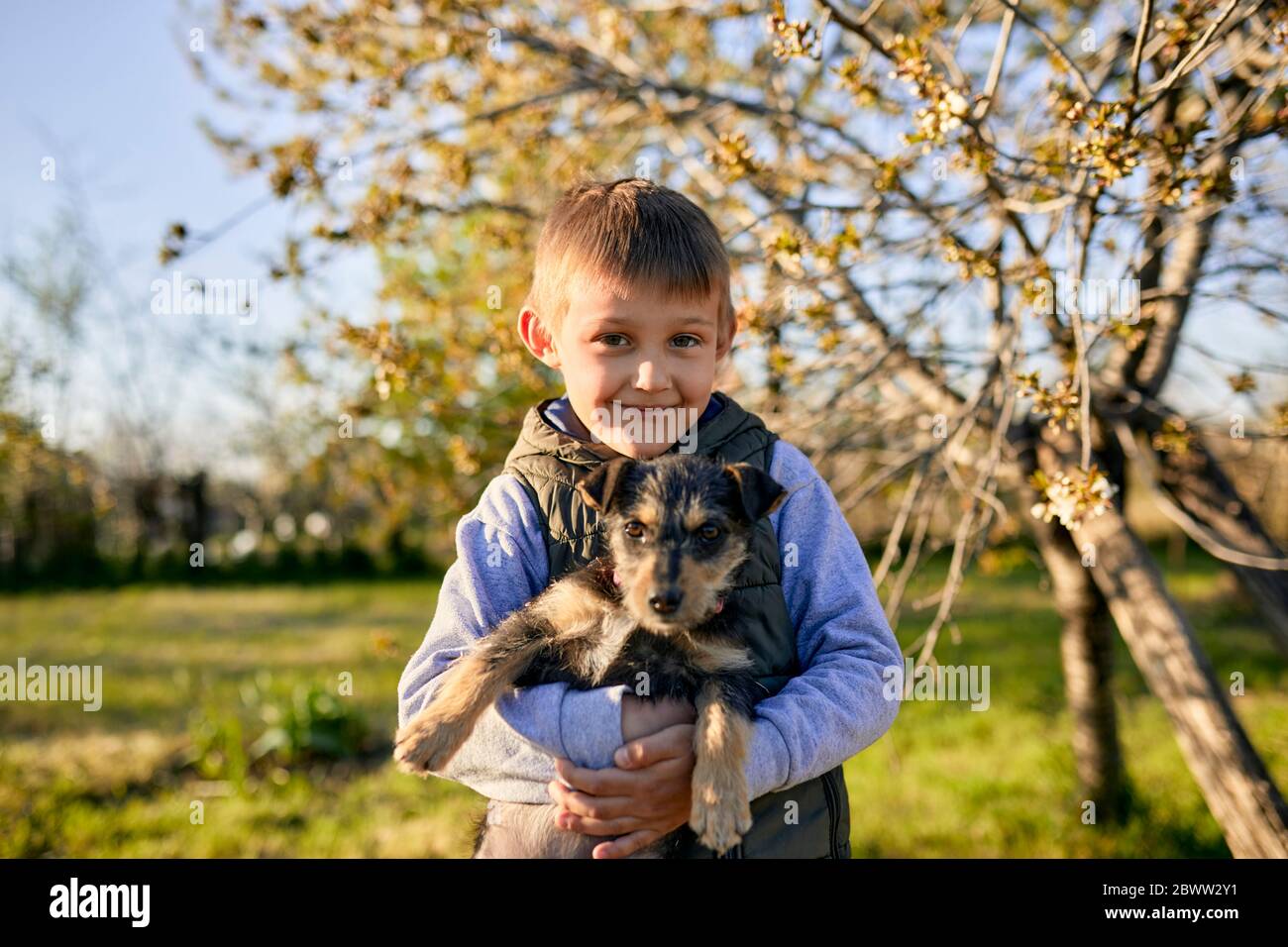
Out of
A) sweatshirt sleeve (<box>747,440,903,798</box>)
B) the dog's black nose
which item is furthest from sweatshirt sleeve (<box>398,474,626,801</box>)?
sweatshirt sleeve (<box>747,440,903,798</box>)

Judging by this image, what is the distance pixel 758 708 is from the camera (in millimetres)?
2148

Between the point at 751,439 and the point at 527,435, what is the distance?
0.64 m

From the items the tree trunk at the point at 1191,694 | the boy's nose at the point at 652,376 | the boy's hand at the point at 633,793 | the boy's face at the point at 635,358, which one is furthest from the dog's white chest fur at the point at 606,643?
the tree trunk at the point at 1191,694

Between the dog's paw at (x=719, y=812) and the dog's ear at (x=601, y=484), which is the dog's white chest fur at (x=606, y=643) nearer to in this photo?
the dog's ear at (x=601, y=484)

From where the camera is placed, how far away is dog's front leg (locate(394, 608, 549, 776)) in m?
2.10

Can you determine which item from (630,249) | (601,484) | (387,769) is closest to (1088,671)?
(601,484)

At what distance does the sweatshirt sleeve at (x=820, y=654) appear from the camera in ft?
6.75

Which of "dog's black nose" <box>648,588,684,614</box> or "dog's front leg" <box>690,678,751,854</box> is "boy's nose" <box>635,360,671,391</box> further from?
"dog's front leg" <box>690,678,751,854</box>

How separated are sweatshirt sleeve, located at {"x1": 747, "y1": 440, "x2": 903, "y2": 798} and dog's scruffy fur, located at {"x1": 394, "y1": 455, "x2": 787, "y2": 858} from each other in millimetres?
132

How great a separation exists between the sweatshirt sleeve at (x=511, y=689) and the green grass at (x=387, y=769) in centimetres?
68

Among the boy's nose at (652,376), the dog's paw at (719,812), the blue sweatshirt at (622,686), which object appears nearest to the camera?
the dog's paw at (719,812)

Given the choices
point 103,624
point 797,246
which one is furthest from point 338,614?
point 797,246

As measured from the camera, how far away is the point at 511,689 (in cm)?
223

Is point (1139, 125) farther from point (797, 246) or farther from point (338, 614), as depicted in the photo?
point (338, 614)
